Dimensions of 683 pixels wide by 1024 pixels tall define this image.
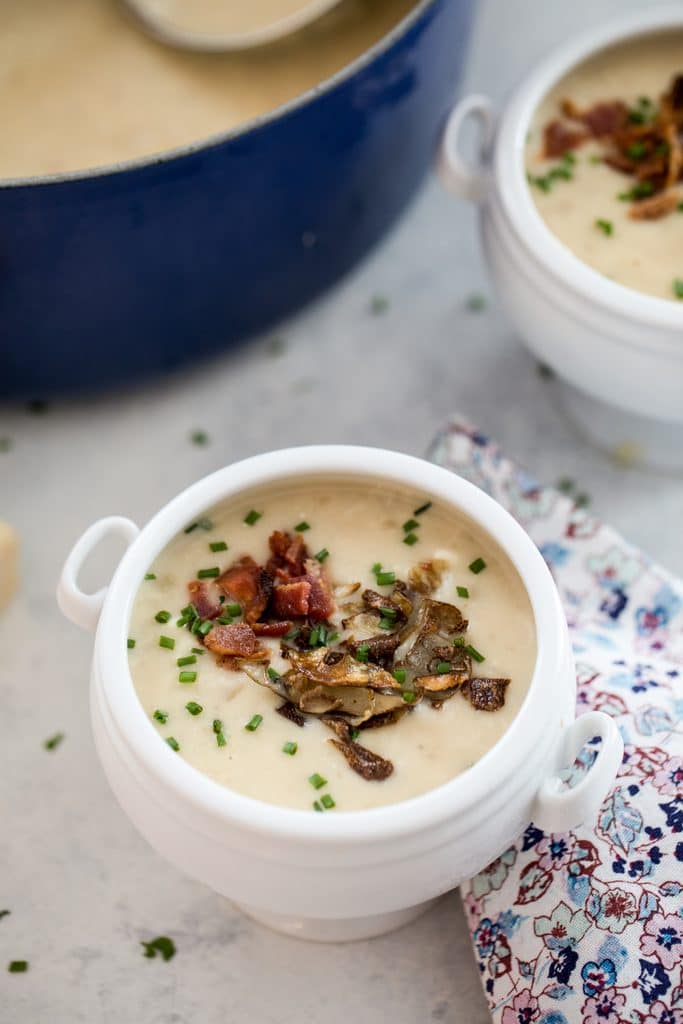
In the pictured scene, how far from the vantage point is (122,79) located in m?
2.16

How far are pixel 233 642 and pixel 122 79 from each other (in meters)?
1.21

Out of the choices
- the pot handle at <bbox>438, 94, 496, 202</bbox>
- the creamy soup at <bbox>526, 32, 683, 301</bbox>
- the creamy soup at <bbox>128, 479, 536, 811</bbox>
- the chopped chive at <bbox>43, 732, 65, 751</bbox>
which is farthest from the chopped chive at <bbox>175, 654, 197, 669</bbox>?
the pot handle at <bbox>438, 94, 496, 202</bbox>

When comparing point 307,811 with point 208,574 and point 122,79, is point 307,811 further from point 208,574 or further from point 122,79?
point 122,79

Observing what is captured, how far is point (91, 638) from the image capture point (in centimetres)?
190

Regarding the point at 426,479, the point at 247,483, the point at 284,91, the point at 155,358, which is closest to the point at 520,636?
the point at 426,479

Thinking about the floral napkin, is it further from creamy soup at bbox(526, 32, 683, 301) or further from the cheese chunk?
the cheese chunk

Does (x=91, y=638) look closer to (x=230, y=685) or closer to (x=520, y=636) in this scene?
(x=230, y=685)

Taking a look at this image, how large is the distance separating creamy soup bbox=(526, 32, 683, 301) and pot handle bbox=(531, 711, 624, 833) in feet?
2.32

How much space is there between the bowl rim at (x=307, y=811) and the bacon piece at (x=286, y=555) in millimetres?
71

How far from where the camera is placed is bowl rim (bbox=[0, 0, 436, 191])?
1662 mm

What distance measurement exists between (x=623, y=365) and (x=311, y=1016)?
0.94 m

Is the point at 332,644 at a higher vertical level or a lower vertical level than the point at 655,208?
lower

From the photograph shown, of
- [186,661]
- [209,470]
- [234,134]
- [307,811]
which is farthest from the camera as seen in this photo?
[209,470]

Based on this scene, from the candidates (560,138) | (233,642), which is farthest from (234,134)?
(233,642)
